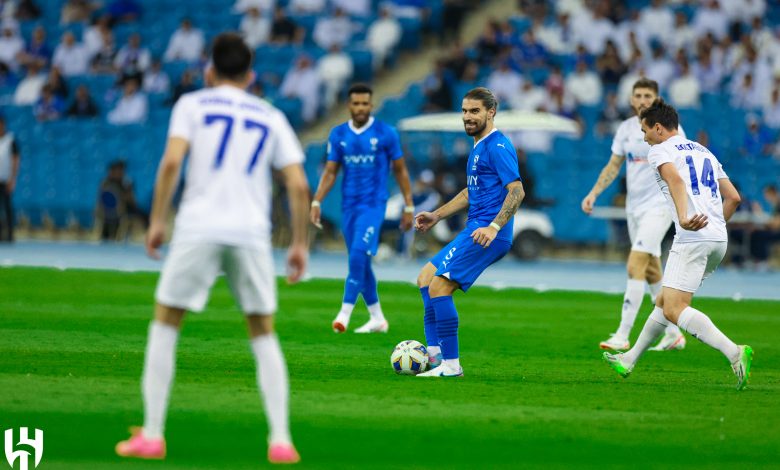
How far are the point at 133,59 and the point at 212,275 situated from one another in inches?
1075

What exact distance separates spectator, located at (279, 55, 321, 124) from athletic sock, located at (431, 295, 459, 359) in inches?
827

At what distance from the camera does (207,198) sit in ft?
24.1

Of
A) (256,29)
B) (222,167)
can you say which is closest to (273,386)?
(222,167)

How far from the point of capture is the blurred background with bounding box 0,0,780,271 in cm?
2784

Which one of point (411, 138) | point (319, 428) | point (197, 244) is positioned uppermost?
point (411, 138)

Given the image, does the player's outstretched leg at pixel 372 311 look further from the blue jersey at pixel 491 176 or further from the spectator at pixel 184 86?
the spectator at pixel 184 86

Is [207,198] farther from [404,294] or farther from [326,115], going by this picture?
[326,115]

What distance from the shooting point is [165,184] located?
7289mm

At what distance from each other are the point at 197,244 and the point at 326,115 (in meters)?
25.6

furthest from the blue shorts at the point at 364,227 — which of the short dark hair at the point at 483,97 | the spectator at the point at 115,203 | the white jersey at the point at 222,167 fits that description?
the spectator at the point at 115,203

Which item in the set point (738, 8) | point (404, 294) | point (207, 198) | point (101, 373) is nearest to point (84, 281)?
point (404, 294)

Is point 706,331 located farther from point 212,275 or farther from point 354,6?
point 354,6

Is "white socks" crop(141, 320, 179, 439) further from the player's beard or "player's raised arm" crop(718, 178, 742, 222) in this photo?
"player's raised arm" crop(718, 178, 742, 222)

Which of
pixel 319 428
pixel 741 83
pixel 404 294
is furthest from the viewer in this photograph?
pixel 741 83
